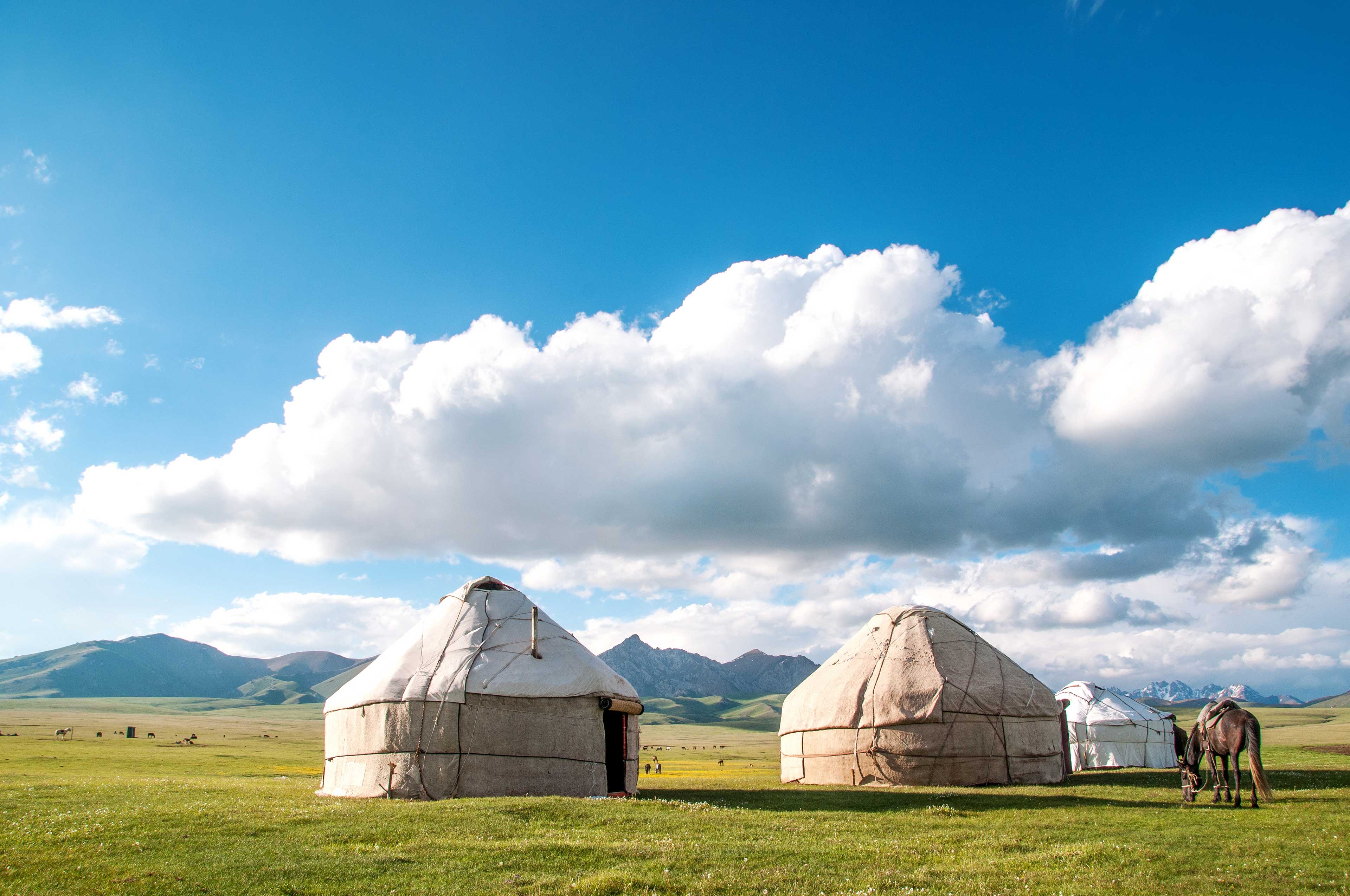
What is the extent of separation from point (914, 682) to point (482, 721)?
372 inches

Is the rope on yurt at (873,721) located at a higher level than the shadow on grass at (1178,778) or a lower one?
higher

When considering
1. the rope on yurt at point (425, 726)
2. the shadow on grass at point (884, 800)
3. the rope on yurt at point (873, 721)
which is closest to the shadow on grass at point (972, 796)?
the shadow on grass at point (884, 800)

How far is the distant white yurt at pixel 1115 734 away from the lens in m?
27.4

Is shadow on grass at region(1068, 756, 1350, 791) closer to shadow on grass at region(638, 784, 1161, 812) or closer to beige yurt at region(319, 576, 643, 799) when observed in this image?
shadow on grass at region(638, 784, 1161, 812)

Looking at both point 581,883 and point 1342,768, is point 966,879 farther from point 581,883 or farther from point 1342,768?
point 1342,768

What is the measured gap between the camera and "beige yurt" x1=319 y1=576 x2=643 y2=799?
46.9 ft

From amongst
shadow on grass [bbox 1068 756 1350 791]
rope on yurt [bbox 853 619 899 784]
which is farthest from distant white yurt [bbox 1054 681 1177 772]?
rope on yurt [bbox 853 619 899 784]

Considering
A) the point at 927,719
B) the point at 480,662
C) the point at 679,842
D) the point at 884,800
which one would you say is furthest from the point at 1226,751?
the point at 480,662

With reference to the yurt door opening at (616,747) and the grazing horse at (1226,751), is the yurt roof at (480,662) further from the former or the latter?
the grazing horse at (1226,751)

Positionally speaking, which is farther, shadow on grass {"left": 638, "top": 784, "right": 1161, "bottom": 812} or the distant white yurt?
the distant white yurt

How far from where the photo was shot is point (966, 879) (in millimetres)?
7340

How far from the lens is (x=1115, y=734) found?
2748cm

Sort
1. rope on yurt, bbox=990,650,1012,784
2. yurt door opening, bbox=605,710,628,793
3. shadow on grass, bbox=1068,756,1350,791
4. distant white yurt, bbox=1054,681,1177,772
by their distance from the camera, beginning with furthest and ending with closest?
distant white yurt, bbox=1054,681,1177,772 → rope on yurt, bbox=990,650,1012,784 → shadow on grass, bbox=1068,756,1350,791 → yurt door opening, bbox=605,710,628,793

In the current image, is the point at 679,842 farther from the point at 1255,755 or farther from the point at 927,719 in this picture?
the point at 927,719
